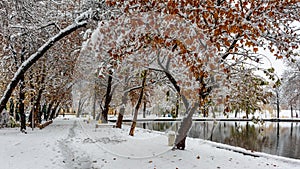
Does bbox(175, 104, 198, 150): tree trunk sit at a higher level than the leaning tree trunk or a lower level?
lower

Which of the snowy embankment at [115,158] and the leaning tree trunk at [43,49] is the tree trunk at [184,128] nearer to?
the snowy embankment at [115,158]

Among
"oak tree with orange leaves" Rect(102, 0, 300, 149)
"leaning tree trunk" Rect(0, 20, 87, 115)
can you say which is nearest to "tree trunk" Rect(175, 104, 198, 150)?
"oak tree with orange leaves" Rect(102, 0, 300, 149)

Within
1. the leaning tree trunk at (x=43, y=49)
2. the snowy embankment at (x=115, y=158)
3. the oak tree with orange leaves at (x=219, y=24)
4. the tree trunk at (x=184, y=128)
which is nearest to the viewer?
the oak tree with orange leaves at (x=219, y=24)

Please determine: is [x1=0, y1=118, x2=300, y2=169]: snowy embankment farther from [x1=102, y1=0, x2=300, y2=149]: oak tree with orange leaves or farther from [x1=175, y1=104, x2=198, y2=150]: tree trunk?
[x1=102, y1=0, x2=300, y2=149]: oak tree with orange leaves

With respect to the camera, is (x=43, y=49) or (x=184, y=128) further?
(x=184, y=128)

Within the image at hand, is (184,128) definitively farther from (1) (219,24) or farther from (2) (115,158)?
(1) (219,24)

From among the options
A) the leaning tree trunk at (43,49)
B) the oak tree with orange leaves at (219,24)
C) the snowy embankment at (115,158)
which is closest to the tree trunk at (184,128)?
the snowy embankment at (115,158)

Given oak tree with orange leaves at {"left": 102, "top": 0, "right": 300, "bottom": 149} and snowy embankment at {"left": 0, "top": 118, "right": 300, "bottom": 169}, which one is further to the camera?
snowy embankment at {"left": 0, "top": 118, "right": 300, "bottom": 169}

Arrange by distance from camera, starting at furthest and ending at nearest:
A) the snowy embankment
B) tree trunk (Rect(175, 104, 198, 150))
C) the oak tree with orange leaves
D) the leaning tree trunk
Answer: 1. tree trunk (Rect(175, 104, 198, 150))
2. the leaning tree trunk
3. the snowy embankment
4. the oak tree with orange leaves

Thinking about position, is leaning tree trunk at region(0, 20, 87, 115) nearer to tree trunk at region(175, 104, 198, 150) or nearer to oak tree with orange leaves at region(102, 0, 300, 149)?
oak tree with orange leaves at region(102, 0, 300, 149)

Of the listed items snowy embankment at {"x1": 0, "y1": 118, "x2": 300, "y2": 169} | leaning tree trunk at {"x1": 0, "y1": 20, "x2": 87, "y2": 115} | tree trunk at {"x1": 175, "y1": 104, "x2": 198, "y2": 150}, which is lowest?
snowy embankment at {"x1": 0, "y1": 118, "x2": 300, "y2": 169}

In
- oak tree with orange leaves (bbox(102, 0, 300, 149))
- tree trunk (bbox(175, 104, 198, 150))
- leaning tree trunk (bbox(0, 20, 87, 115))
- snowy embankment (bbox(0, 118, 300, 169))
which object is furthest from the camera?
tree trunk (bbox(175, 104, 198, 150))

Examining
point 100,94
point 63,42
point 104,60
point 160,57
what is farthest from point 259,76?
point 100,94

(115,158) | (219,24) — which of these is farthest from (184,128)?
(219,24)
